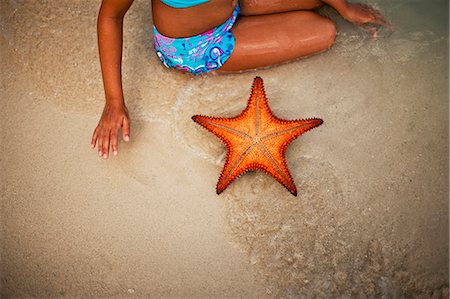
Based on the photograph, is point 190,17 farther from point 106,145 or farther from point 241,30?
point 106,145

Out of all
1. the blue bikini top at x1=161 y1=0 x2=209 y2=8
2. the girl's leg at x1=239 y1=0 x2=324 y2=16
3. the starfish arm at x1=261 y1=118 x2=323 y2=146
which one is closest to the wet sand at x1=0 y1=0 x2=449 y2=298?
the starfish arm at x1=261 y1=118 x2=323 y2=146

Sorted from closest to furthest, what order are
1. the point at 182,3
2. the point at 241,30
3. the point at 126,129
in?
1. the point at 182,3
2. the point at 126,129
3. the point at 241,30

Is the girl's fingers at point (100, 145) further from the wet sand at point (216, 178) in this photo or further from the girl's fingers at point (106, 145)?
the wet sand at point (216, 178)

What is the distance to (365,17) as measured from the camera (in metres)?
2.89

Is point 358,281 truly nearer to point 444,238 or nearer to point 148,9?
point 444,238

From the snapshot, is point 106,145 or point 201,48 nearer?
point 106,145

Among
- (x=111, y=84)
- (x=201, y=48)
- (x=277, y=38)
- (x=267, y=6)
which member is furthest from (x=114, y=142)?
(x=267, y=6)

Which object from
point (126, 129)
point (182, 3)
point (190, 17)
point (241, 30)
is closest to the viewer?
point (182, 3)

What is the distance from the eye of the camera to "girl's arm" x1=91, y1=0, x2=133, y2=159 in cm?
242

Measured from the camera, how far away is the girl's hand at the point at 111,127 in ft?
8.20

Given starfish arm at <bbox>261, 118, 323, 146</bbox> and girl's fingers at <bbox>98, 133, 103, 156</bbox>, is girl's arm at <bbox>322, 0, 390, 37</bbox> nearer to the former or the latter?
starfish arm at <bbox>261, 118, 323, 146</bbox>

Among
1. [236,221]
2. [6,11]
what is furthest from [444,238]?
[6,11]

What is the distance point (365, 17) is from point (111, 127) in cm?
167

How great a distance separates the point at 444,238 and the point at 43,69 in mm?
2490
